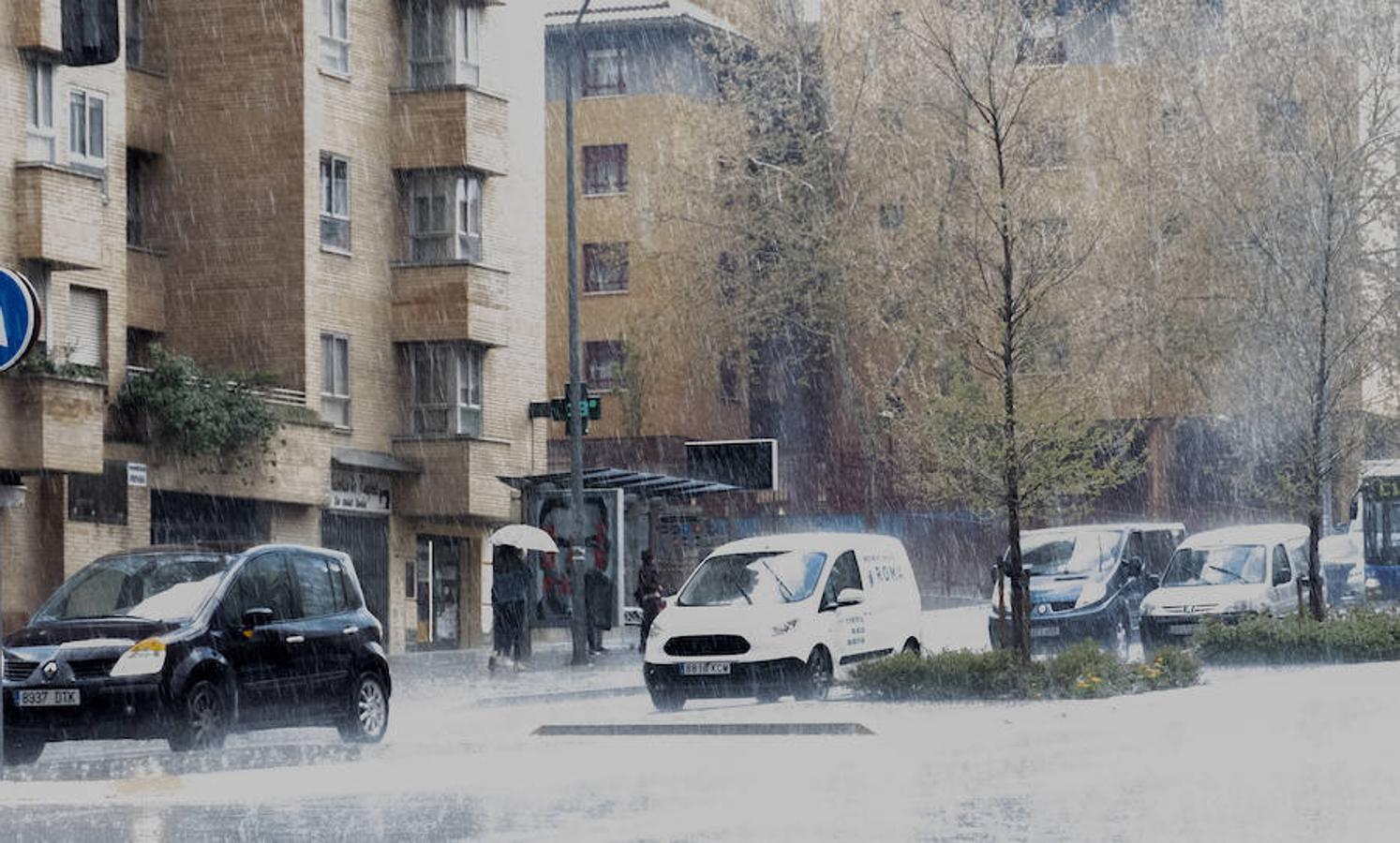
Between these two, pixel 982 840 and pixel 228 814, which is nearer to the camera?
pixel 982 840

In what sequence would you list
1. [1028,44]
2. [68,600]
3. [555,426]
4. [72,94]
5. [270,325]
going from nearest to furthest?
[68,600] → [1028,44] → [72,94] → [270,325] → [555,426]

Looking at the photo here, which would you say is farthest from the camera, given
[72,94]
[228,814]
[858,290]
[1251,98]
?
[858,290]

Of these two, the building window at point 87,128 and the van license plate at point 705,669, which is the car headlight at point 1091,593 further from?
the building window at point 87,128

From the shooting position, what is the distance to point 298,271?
4484 cm

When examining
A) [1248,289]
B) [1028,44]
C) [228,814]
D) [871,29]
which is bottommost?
[228,814]

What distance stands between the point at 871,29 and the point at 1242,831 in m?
45.0

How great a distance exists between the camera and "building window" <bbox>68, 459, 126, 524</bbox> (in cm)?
3853

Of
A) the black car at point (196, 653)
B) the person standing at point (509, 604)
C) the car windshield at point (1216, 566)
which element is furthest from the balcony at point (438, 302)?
the black car at point (196, 653)

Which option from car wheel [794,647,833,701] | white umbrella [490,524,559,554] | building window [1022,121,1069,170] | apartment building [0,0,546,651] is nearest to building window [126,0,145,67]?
apartment building [0,0,546,651]

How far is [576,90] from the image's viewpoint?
69.8 metres

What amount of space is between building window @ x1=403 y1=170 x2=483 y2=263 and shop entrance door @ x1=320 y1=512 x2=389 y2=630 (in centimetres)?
482

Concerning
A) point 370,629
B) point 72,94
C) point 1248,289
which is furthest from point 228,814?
point 72,94

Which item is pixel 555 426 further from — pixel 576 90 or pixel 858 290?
pixel 858 290

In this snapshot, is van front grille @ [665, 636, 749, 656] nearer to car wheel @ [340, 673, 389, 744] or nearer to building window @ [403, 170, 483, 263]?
car wheel @ [340, 673, 389, 744]
